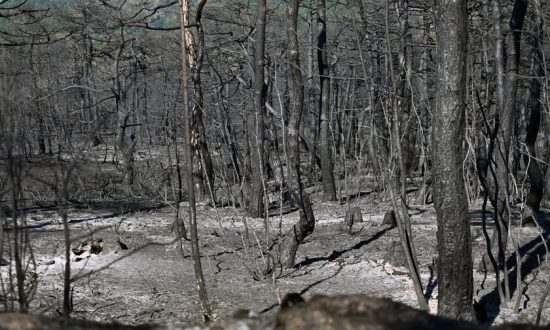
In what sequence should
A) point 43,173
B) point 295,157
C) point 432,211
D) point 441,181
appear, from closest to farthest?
1. point 441,181
2. point 295,157
3. point 432,211
4. point 43,173

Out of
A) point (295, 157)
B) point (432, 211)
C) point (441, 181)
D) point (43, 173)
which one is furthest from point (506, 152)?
point (43, 173)

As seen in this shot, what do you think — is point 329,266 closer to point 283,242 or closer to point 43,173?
point 283,242

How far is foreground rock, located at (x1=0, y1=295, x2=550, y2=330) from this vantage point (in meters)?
2.23

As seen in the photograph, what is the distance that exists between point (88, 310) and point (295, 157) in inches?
131

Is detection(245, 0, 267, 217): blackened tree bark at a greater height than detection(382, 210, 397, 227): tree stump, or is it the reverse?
detection(245, 0, 267, 217): blackened tree bark

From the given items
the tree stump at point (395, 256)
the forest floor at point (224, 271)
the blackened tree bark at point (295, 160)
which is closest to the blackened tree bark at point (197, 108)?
the forest floor at point (224, 271)

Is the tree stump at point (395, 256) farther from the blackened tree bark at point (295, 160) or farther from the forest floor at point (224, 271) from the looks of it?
the blackened tree bark at point (295, 160)

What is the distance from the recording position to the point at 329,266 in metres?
9.12

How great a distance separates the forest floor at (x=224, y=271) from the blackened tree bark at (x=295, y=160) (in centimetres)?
27

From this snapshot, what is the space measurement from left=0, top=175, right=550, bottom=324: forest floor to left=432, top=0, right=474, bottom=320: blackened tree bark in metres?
1.49

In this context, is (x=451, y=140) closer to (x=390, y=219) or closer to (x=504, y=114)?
(x=504, y=114)

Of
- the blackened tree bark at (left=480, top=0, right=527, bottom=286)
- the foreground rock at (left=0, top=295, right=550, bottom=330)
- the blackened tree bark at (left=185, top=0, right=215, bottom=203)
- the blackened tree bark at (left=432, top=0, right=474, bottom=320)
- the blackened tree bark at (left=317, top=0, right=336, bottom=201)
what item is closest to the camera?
the foreground rock at (left=0, top=295, right=550, bottom=330)

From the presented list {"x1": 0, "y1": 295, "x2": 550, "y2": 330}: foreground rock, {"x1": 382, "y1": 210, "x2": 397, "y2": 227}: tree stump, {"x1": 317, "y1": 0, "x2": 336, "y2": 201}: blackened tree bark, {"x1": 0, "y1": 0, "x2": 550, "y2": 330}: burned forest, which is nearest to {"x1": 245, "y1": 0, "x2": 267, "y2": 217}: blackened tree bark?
{"x1": 0, "y1": 0, "x2": 550, "y2": 330}: burned forest

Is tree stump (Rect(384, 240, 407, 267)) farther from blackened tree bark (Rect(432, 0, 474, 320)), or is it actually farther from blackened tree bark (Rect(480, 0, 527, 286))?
blackened tree bark (Rect(432, 0, 474, 320))
